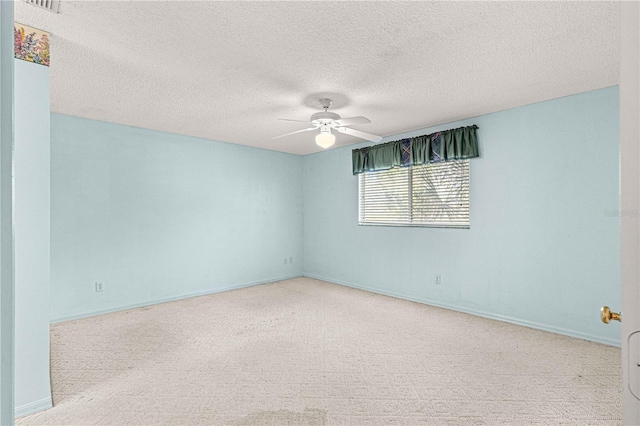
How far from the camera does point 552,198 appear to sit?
136 inches

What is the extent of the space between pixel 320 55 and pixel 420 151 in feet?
8.41

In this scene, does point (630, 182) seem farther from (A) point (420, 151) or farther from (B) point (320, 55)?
(A) point (420, 151)

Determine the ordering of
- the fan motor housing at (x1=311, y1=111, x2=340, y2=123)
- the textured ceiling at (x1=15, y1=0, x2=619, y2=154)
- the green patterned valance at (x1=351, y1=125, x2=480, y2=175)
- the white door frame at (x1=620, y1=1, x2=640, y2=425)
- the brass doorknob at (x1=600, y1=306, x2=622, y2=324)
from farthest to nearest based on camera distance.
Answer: the green patterned valance at (x1=351, y1=125, x2=480, y2=175)
the fan motor housing at (x1=311, y1=111, x2=340, y2=123)
the textured ceiling at (x1=15, y1=0, x2=619, y2=154)
the brass doorknob at (x1=600, y1=306, x2=622, y2=324)
the white door frame at (x1=620, y1=1, x2=640, y2=425)

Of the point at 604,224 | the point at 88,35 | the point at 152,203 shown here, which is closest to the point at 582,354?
the point at 604,224

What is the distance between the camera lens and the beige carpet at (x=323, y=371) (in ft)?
6.79

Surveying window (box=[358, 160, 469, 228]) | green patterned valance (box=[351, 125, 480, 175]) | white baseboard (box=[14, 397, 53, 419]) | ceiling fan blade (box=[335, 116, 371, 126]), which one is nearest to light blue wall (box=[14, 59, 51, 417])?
white baseboard (box=[14, 397, 53, 419])

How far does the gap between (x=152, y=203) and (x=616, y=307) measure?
5.49 meters

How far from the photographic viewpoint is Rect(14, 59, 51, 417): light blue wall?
204 cm

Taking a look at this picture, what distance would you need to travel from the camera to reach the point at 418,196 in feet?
15.5

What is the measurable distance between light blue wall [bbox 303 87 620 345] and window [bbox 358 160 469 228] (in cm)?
15

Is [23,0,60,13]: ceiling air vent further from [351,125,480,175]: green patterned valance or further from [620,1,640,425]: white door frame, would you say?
[351,125,480,175]: green patterned valance

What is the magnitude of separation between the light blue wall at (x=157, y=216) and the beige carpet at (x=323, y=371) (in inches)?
24.1

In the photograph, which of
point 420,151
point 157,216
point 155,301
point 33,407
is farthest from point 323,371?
point 157,216

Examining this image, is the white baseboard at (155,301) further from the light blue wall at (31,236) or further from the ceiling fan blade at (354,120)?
the ceiling fan blade at (354,120)
